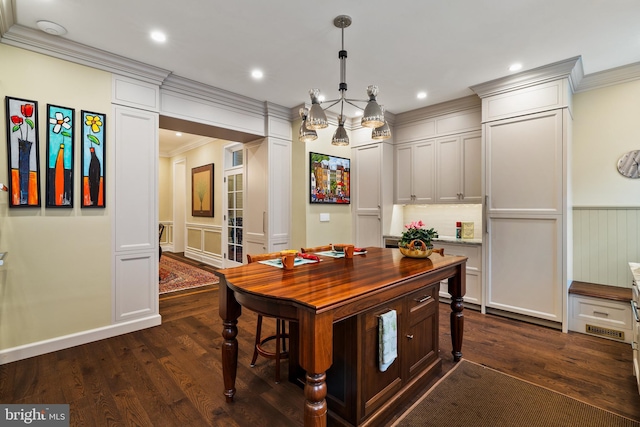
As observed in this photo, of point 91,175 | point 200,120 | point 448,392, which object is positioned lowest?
point 448,392

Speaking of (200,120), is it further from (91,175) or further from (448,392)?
(448,392)

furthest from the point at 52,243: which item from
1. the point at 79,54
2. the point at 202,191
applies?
the point at 202,191

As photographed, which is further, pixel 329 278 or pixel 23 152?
pixel 23 152

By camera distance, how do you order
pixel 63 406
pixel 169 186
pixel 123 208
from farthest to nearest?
1. pixel 169 186
2. pixel 123 208
3. pixel 63 406

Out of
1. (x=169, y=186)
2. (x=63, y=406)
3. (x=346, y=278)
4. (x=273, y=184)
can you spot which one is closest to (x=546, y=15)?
(x=346, y=278)

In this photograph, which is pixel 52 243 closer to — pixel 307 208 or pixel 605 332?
pixel 307 208

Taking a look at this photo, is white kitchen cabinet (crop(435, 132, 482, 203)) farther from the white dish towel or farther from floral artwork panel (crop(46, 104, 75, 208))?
floral artwork panel (crop(46, 104, 75, 208))

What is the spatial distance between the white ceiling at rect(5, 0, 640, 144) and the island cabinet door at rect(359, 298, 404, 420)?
7.08ft

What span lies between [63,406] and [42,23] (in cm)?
285

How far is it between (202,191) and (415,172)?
15.8 feet

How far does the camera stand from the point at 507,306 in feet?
11.0

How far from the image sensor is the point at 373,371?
171 cm

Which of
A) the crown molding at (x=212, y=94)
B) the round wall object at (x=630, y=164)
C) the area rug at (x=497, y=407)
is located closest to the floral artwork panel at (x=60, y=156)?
the crown molding at (x=212, y=94)

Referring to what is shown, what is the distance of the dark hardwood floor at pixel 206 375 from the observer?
183 centimetres
